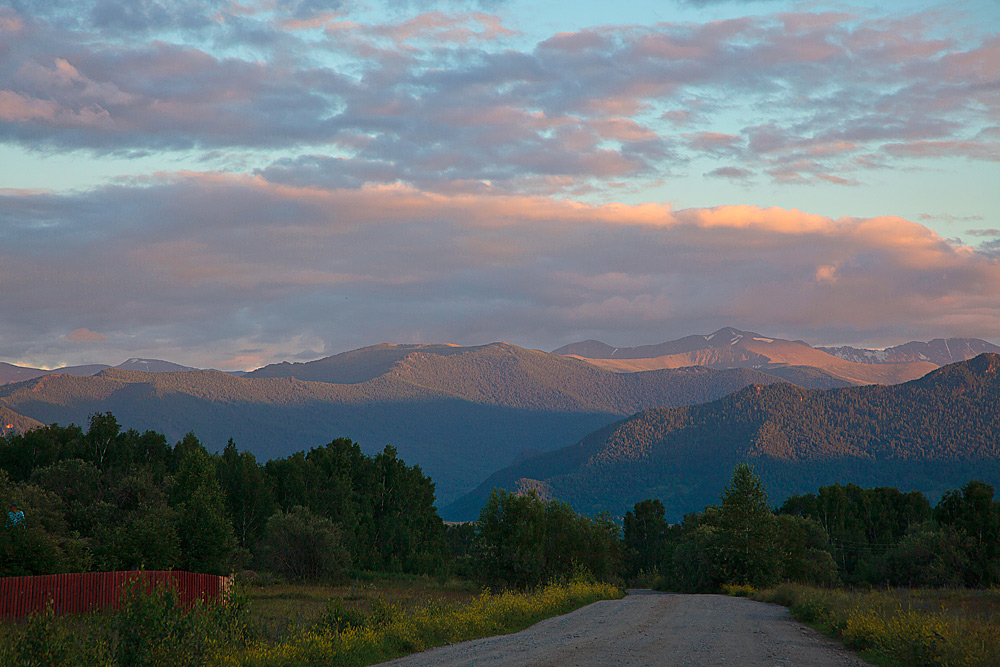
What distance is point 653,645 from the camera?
22.6 metres

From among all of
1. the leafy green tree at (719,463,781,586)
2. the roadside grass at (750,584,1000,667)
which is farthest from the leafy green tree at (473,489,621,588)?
the roadside grass at (750,584,1000,667)

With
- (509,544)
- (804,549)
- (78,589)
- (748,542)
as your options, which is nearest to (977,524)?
(804,549)

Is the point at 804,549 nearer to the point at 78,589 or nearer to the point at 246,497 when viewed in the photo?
the point at 246,497

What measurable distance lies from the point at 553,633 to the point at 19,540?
26585mm

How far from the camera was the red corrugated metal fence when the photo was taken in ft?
87.3

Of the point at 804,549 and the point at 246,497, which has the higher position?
the point at 246,497

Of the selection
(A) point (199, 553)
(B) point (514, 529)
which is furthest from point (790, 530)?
(A) point (199, 553)

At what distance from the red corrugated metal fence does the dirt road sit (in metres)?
9.76

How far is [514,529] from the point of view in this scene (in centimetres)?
5906

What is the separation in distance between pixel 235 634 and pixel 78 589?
38.6 ft

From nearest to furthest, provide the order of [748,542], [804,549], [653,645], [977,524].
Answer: [653,645], [748,542], [977,524], [804,549]

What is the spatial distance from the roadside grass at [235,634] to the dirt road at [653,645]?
1159mm

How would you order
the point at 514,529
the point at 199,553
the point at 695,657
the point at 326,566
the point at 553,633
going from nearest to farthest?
the point at 695,657, the point at 553,633, the point at 199,553, the point at 514,529, the point at 326,566

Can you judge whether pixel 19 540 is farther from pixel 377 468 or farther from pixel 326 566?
pixel 377 468
